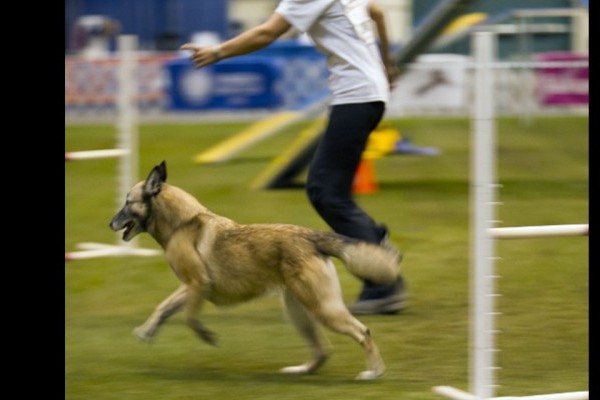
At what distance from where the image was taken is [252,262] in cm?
522

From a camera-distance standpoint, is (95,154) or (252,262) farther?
(95,154)

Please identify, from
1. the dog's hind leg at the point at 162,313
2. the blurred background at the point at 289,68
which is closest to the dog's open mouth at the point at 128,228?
the dog's hind leg at the point at 162,313

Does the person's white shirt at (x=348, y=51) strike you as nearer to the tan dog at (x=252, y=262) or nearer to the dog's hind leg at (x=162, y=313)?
the tan dog at (x=252, y=262)

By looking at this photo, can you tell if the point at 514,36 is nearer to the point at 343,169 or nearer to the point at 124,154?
the point at 124,154

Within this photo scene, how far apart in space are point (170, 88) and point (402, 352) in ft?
49.6

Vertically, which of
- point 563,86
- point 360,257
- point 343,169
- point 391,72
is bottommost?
point 563,86

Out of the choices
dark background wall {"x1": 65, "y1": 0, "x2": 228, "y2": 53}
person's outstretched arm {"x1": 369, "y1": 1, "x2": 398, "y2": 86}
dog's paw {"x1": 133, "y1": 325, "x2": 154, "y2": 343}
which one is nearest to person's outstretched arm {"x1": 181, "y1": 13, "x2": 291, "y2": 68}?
person's outstretched arm {"x1": 369, "y1": 1, "x2": 398, "y2": 86}

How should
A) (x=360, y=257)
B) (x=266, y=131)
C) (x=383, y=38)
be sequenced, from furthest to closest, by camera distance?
(x=266, y=131) → (x=383, y=38) → (x=360, y=257)

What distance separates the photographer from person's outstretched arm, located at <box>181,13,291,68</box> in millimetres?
5473

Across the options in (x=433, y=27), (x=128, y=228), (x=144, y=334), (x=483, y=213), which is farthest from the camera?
(x=433, y=27)

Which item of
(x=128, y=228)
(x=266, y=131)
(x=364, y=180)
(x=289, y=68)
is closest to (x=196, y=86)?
(x=289, y=68)

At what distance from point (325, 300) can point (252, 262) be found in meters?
0.37

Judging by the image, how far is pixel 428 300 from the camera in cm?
686

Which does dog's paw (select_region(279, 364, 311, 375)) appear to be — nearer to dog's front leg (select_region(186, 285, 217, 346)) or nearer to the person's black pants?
dog's front leg (select_region(186, 285, 217, 346))
